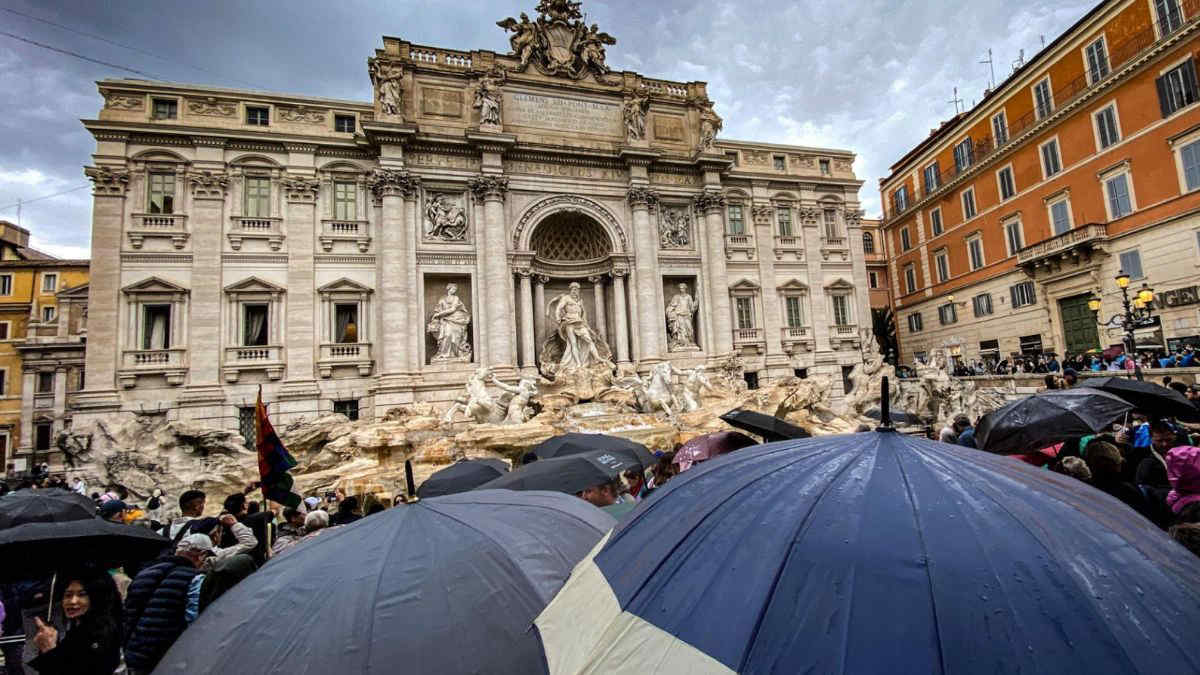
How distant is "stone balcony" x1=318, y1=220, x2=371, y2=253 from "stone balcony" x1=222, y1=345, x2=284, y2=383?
3844 millimetres

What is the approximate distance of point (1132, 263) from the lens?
18.5 metres

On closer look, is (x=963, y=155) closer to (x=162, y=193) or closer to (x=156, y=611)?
(x=156, y=611)

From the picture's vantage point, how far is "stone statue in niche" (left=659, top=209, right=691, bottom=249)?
22078 mm

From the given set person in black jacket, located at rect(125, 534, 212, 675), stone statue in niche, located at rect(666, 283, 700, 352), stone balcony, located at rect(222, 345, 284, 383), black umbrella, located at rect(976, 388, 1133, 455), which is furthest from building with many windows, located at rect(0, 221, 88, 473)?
black umbrella, located at rect(976, 388, 1133, 455)

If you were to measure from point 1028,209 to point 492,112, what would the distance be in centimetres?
2256

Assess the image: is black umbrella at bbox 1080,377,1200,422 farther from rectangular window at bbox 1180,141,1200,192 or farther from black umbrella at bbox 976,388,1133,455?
rectangular window at bbox 1180,141,1200,192

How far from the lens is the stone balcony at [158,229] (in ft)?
54.3

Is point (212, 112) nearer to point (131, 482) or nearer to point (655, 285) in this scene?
point (131, 482)

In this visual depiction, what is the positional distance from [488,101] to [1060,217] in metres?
22.9

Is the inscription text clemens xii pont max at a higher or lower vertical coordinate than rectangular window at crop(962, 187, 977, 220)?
higher

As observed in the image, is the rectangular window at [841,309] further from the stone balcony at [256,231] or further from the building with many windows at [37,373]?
the building with many windows at [37,373]

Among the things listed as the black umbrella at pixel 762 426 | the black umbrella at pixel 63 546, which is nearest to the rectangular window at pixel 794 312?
the black umbrella at pixel 762 426

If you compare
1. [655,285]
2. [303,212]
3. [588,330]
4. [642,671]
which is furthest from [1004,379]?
[303,212]

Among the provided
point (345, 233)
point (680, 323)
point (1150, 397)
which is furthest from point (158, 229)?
point (1150, 397)
